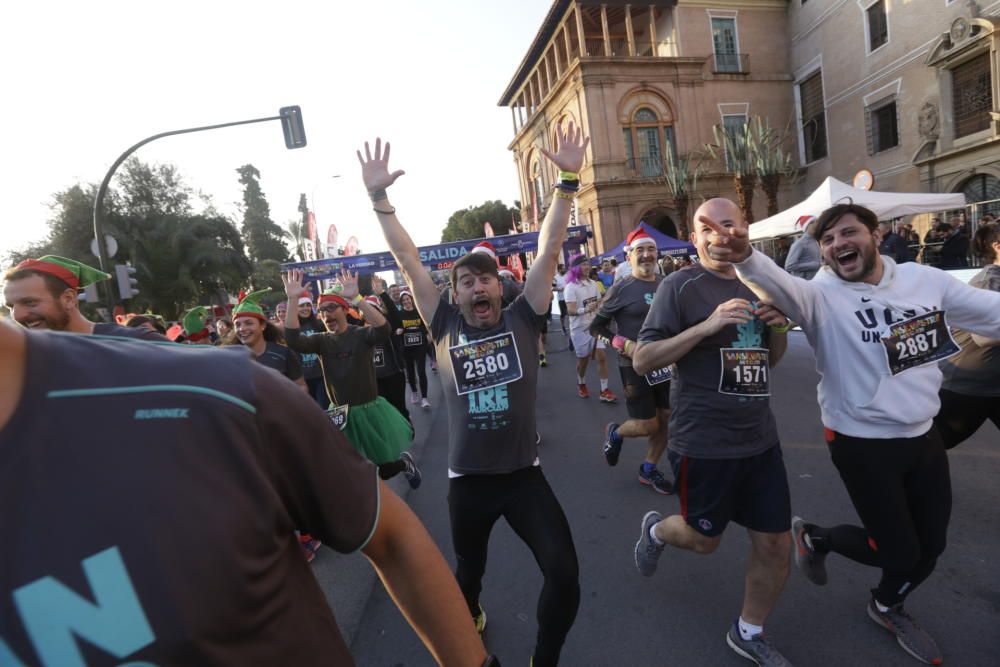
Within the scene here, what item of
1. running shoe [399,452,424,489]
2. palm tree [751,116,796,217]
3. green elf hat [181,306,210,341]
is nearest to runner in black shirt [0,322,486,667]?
running shoe [399,452,424,489]

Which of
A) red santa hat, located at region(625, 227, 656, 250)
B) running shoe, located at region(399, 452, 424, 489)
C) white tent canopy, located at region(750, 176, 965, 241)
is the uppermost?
white tent canopy, located at region(750, 176, 965, 241)

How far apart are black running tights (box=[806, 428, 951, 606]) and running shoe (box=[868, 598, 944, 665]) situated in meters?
0.19

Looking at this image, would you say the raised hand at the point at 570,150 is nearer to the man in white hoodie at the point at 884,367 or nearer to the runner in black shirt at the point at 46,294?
the man in white hoodie at the point at 884,367

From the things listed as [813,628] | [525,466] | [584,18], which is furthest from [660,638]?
[584,18]

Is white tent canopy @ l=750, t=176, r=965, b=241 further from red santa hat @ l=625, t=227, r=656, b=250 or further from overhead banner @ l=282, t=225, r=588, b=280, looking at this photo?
red santa hat @ l=625, t=227, r=656, b=250

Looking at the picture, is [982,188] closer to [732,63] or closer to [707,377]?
[732,63]

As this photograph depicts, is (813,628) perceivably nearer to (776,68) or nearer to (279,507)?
(279,507)

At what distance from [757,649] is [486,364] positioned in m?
1.81

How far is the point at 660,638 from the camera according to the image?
2719 millimetres

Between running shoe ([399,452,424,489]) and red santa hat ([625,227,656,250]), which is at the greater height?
red santa hat ([625,227,656,250])

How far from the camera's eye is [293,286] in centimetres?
484

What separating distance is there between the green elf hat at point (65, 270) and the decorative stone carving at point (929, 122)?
1088 inches

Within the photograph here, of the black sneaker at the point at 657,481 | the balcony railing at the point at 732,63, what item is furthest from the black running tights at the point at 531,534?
the balcony railing at the point at 732,63

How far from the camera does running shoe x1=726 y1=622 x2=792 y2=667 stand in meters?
2.39
